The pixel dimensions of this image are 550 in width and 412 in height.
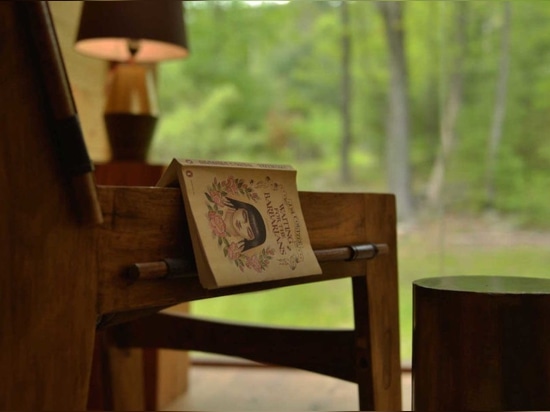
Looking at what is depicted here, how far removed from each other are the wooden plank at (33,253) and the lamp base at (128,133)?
1.36 meters

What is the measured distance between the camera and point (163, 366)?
2.17 m

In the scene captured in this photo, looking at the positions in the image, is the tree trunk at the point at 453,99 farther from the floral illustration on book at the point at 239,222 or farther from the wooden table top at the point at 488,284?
the floral illustration on book at the point at 239,222

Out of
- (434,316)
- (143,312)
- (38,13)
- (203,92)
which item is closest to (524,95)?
(203,92)

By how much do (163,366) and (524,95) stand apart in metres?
1.81

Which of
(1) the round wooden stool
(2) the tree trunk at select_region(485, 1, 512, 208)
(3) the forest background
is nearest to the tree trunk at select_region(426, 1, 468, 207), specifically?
(3) the forest background

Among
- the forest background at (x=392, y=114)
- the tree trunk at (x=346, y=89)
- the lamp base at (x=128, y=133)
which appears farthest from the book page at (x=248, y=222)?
the tree trunk at (x=346, y=89)

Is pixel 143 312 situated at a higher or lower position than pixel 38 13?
lower

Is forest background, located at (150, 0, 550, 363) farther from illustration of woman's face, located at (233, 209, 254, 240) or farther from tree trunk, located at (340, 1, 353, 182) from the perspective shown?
illustration of woman's face, located at (233, 209, 254, 240)

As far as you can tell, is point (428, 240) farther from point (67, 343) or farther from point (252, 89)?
point (67, 343)

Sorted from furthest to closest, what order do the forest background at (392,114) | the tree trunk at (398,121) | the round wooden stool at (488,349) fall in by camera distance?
the tree trunk at (398,121) → the forest background at (392,114) → the round wooden stool at (488,349)

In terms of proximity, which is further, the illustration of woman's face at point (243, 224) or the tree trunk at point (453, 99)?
the tree trunk at point (453, 99)

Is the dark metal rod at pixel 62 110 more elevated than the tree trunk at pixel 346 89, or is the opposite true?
the dark metal rod at pixel 62 110

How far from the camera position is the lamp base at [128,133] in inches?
80.3

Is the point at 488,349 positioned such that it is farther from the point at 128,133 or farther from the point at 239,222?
the point at 128,133
